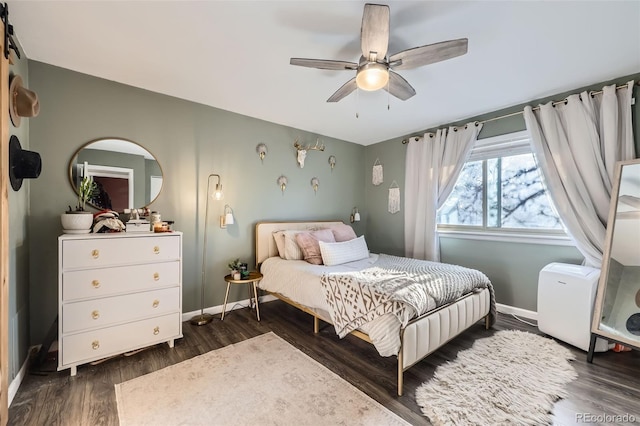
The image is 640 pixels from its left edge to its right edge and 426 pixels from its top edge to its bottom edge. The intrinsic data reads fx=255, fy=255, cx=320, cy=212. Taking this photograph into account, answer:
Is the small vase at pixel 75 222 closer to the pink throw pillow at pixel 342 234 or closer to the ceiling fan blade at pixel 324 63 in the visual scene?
the ceiling fan blade at pixel 324 63

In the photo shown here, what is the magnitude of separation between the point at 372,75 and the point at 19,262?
9.61 feet

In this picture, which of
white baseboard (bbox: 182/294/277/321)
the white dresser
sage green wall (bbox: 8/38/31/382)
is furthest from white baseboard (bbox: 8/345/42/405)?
white baseboard (bbox: 182/294/277/321)

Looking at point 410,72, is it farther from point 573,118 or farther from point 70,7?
point 70,7

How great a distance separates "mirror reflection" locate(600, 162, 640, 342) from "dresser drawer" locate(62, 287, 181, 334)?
374cm

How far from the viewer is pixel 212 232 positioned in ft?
10.2

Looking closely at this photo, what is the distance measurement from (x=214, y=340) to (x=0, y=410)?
4.40 feet

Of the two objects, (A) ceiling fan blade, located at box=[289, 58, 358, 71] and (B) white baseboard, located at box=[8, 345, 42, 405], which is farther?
(A) ceiling fan blade, located at box=[289, 58, 358, 71]

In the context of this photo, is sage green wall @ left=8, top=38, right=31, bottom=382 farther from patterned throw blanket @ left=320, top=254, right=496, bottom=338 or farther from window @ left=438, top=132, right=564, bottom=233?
window @ left=438, top=132, right=564, bottom=233

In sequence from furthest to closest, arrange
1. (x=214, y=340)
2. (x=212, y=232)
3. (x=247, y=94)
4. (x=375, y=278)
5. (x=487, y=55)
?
(x=212, y=232), (x=247, y=94), (x=214, y=340), (x=375, y=278), (x=487, y=55)

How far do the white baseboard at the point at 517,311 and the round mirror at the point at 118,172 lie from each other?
4243 millimetres

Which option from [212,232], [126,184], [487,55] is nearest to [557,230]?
[487,55]

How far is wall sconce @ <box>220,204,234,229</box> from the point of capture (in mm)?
3043

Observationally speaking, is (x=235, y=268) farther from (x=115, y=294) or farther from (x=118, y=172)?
(x=118, y=172)

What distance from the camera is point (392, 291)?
190cm
